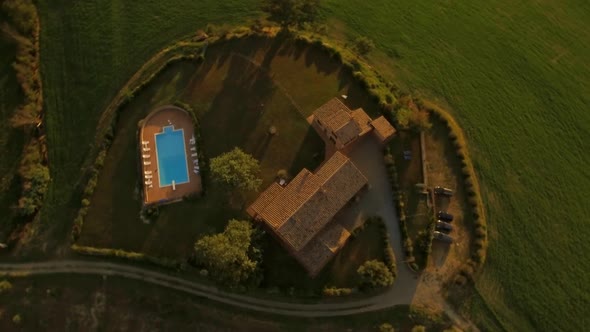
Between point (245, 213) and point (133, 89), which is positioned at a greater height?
point (133, 89)

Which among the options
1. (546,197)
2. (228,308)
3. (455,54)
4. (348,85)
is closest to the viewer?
(228,308)

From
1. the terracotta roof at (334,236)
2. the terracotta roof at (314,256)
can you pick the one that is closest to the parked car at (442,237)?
the terracotta roof at (334,236)

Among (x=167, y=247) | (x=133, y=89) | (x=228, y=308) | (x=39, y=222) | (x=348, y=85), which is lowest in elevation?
(x=228, y=308)

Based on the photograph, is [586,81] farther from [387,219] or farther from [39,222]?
[39,222]

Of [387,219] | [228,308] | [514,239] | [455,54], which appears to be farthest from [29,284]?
[455,54]

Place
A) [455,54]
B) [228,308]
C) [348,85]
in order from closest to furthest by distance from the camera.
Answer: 1. [228,308]
2. [348,85]
3. [455,54]

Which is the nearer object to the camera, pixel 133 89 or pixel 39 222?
pixel 39 222
